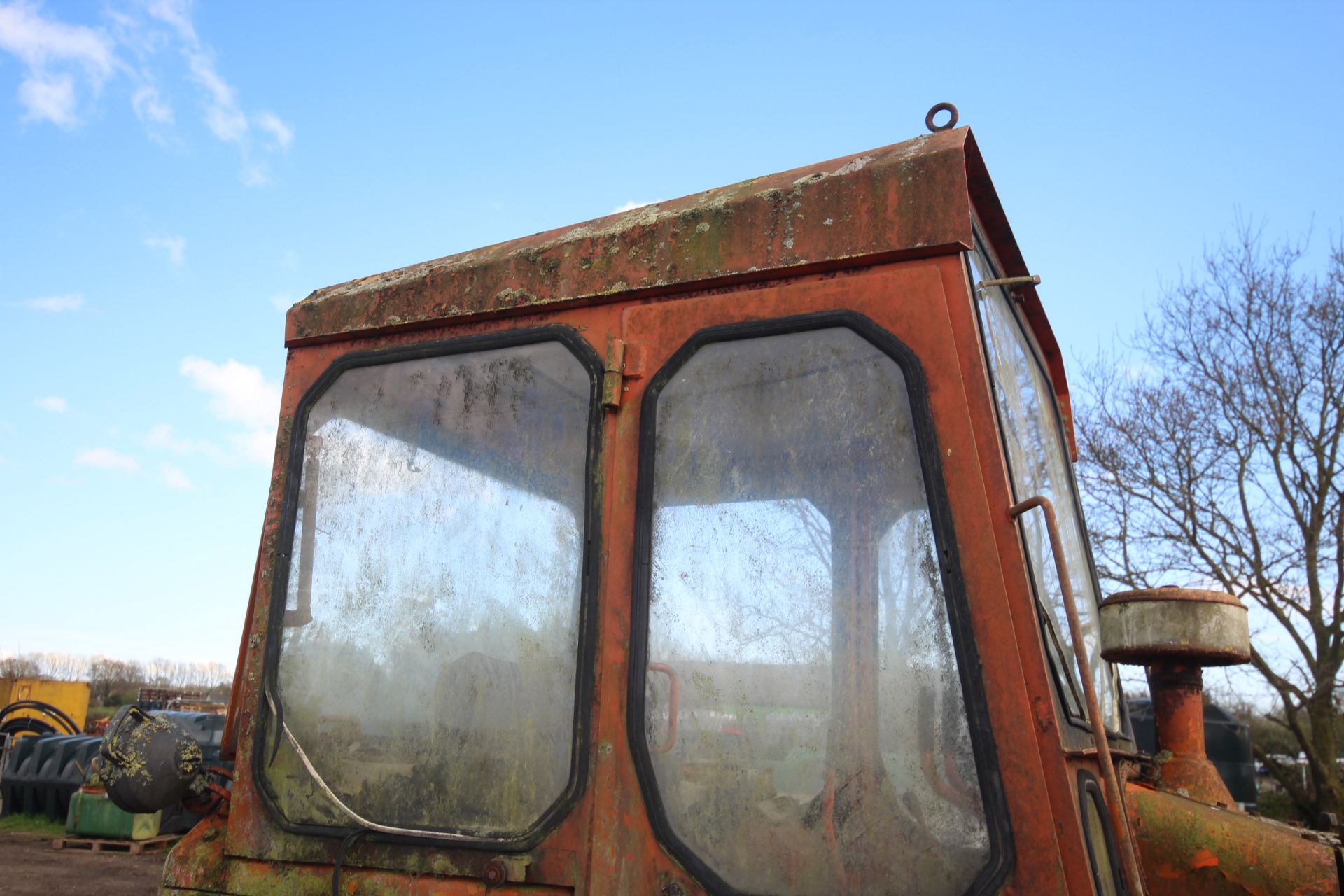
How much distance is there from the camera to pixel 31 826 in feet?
36.3

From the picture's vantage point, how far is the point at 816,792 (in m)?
1.61

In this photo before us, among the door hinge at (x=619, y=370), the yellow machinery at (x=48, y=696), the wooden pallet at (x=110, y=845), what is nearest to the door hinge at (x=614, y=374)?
the door hinge at (x=619, y=370)

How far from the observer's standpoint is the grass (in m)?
10.7

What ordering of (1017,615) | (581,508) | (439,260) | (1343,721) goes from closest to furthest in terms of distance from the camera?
(1017,615)
(581,508)
(439,260)
(1343,721)

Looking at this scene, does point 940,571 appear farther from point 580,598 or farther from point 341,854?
point 341,854

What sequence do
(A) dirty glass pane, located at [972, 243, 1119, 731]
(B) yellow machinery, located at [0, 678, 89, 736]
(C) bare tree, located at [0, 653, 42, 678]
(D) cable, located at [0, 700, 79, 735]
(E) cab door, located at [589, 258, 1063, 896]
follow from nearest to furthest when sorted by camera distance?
(E) cab door, located at [589, 258, 1063, 896], (A) dirty glass pane, located at [972, 243, 1119, 731], (D) cable, located at [0, 700, 79, 735], (B) yellow machinery, located at [0, 678, 89, 736], (C) bare tree, located at [0, 653, 42, 678]

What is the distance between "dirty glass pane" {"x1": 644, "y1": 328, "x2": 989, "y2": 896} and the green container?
33.7ft

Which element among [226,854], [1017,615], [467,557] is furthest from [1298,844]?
[226,854]

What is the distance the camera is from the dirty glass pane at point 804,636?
5.15 ft

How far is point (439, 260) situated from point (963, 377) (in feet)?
4.39

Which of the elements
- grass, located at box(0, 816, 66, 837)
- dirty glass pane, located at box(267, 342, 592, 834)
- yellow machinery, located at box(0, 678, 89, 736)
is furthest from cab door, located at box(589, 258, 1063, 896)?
yellow machinery, located at box(0, 678, 89, 736)

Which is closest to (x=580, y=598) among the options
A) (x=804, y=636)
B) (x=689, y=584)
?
(x=689, y=584)

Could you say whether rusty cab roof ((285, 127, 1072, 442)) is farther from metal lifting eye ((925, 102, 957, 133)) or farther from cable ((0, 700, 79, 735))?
cable ((0, 700, 79, 735))

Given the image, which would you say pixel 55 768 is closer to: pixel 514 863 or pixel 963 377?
pixel 514 863
